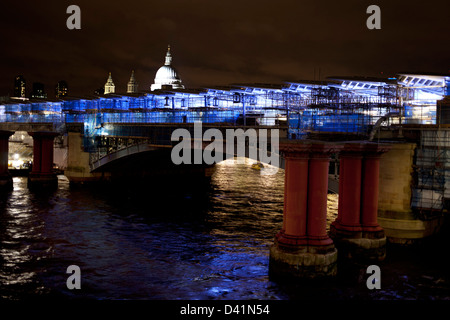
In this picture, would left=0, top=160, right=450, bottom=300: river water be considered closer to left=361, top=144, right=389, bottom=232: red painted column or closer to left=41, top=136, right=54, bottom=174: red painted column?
left=361, top=144, right=389, bottom=232: red painted column

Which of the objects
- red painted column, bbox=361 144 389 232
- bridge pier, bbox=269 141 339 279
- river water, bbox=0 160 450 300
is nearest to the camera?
river water, bbox=0 160 450 300

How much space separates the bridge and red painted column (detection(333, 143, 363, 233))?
1.9 inches

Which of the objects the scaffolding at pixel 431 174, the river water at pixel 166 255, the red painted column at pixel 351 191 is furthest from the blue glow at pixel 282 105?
the river water at pixel 166 255

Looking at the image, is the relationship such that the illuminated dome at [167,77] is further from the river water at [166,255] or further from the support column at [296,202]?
the support column at [296,202]

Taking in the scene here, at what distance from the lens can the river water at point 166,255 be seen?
19906mm

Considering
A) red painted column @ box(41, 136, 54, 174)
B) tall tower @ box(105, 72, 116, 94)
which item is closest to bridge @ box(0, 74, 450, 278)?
red painted column @ box(41, 136, 54, 174)

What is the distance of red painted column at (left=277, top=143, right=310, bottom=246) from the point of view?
68.3ft

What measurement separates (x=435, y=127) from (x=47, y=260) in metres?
20.9

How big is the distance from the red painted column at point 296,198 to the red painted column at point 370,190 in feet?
16.5

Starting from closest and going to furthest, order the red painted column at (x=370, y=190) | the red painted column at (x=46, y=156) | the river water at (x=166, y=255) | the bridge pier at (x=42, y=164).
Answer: the river water at (x=166, y=255), the red painted column at (x=370, y=190), the bridge pier at (x=42, y=164), the red painted column at (x=46, y=156)

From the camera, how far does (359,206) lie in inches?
969

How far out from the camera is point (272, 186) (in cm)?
5453

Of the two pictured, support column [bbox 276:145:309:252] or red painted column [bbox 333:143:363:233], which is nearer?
support column [bbox 276:145:309:252]
